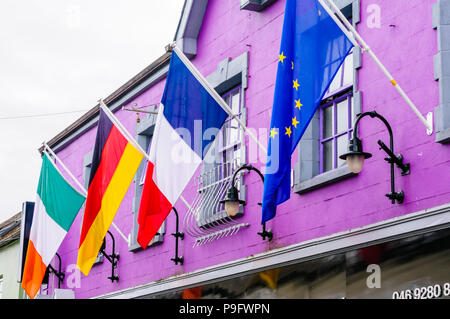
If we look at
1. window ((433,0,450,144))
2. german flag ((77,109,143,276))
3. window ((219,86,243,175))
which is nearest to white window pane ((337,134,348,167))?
window ((433,0,450,144))

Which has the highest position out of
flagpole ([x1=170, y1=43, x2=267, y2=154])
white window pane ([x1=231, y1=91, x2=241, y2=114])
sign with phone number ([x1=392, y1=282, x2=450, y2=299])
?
white window pane ([x1=231, y1=91, x2=241, y2=114])

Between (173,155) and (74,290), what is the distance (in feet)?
24.5

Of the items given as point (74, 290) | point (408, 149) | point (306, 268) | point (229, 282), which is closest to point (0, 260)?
point (74, 290)

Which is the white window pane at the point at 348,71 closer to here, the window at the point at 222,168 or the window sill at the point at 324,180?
the window sill at the point at 324,180

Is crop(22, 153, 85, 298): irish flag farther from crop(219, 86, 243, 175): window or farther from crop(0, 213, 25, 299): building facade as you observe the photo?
crop(0, 213, 25, 299): building facade

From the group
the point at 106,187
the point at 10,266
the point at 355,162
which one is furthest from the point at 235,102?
the point at 10,266

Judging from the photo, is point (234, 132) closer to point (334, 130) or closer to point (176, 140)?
point (176, 140)

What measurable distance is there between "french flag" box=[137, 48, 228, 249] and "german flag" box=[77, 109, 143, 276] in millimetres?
1524

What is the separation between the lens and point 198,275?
1511 centimetres

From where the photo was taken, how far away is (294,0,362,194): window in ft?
40.8

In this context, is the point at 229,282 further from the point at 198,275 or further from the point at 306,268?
the point at 306,268

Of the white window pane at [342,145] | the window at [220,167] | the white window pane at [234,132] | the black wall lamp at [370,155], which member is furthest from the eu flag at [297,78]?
the white window pane at [234,132]

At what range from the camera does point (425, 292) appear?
34.6ft

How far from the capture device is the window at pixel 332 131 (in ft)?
40.8
